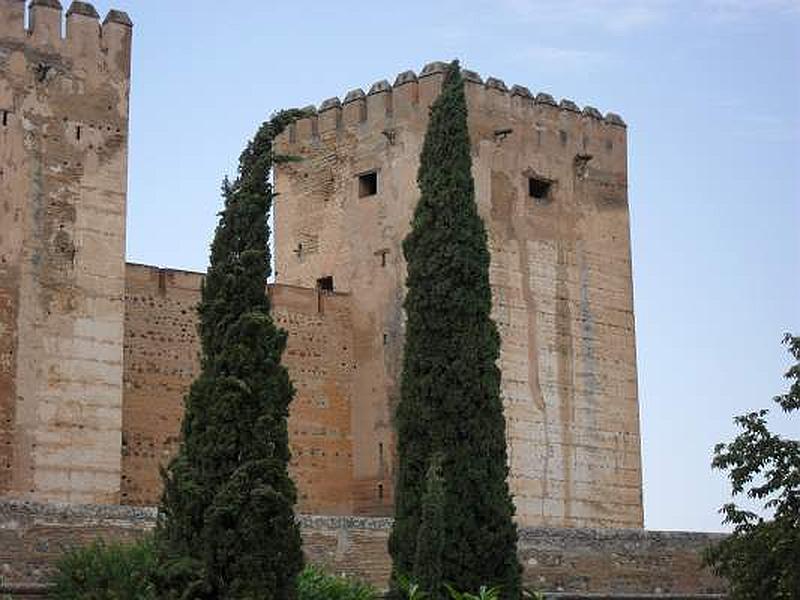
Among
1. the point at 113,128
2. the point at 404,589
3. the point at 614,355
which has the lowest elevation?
the point at 404,589

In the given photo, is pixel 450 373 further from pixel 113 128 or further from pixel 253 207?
pixel 113 128

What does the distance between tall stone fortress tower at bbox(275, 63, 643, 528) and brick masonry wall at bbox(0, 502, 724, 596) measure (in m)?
2.49

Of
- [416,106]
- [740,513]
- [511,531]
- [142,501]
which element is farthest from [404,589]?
[416,106]

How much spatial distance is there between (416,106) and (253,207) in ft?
37.2

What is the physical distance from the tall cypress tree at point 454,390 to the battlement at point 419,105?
23.2ft

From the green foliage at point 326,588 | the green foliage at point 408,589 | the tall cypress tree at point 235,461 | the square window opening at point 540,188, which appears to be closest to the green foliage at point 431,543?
the green foliage at point 408,589

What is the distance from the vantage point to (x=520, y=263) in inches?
1225

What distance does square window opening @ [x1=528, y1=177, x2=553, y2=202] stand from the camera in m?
31.9

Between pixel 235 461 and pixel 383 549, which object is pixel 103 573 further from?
pixel 383 549

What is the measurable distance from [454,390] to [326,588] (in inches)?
111

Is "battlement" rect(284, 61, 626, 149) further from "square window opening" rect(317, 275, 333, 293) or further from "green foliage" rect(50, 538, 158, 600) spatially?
"green foliage" rect(50, 538, 158, 600)

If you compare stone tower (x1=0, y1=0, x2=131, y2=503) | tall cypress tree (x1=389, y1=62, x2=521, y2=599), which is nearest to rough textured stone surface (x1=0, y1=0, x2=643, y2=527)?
stone tower (x1=0, y1=0, x2=131, y2=503)

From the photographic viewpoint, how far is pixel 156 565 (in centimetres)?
1894

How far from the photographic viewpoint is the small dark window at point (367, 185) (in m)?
31.7
